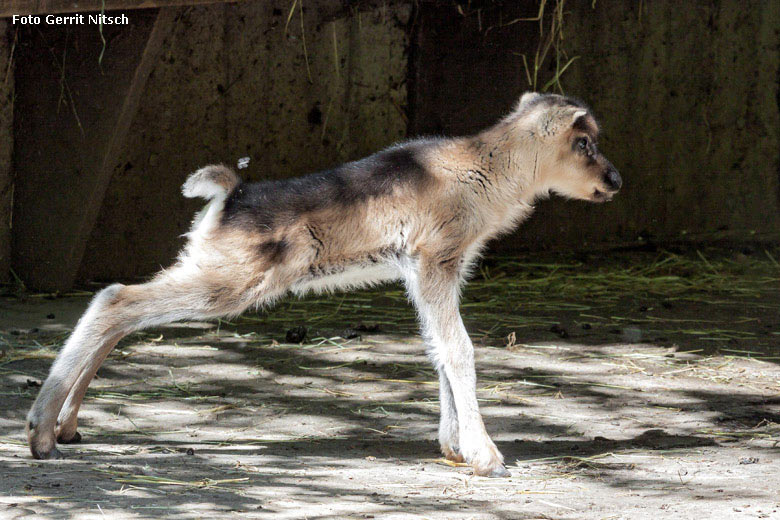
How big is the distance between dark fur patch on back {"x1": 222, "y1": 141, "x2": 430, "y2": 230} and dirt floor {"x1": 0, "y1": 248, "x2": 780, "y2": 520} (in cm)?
117

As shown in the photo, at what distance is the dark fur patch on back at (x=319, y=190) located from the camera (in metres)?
5.45

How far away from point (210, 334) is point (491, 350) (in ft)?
6.78

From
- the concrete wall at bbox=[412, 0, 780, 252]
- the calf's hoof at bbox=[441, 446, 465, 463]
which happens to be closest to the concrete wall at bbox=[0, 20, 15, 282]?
the concrete wall at bbox=[412, 0, 780, 252]

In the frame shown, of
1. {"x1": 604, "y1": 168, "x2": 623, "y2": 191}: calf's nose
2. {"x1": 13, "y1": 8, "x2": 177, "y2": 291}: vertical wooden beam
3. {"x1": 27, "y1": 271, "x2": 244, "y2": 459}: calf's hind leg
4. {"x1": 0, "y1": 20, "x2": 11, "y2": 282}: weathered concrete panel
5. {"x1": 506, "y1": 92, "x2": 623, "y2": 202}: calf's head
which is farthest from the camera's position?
{"x1": 0, "y1": 20, "x2": 11, "y2": 282}: weathered concrete panel

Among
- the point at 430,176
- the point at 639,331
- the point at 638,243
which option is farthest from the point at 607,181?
the point at 638,243

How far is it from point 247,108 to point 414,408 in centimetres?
416

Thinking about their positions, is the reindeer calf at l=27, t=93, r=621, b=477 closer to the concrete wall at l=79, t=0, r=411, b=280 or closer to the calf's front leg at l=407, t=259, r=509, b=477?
the calf's front leg at l=407, t=259, r=509, b=477

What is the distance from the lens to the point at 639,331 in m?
8.09

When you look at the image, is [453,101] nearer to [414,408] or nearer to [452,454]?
[414,408]

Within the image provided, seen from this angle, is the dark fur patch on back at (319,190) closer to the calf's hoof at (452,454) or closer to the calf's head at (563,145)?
the calf's head at (563,145)

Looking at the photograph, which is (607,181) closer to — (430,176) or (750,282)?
(430,176)

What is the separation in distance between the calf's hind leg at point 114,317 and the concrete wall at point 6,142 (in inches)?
159

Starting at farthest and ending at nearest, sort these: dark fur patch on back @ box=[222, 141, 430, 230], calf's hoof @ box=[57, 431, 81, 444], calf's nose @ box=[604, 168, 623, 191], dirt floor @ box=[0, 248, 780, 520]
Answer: calf's nose @ box=[604, 168, 623, 191] < dark fur patch on back @ box=[222, 141, 430, 230] < calf's hoof @ box=[57, 431, 81, 444] < dirt floor @ box=[0, 248, 780, 520]

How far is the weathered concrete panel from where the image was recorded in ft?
28.2
